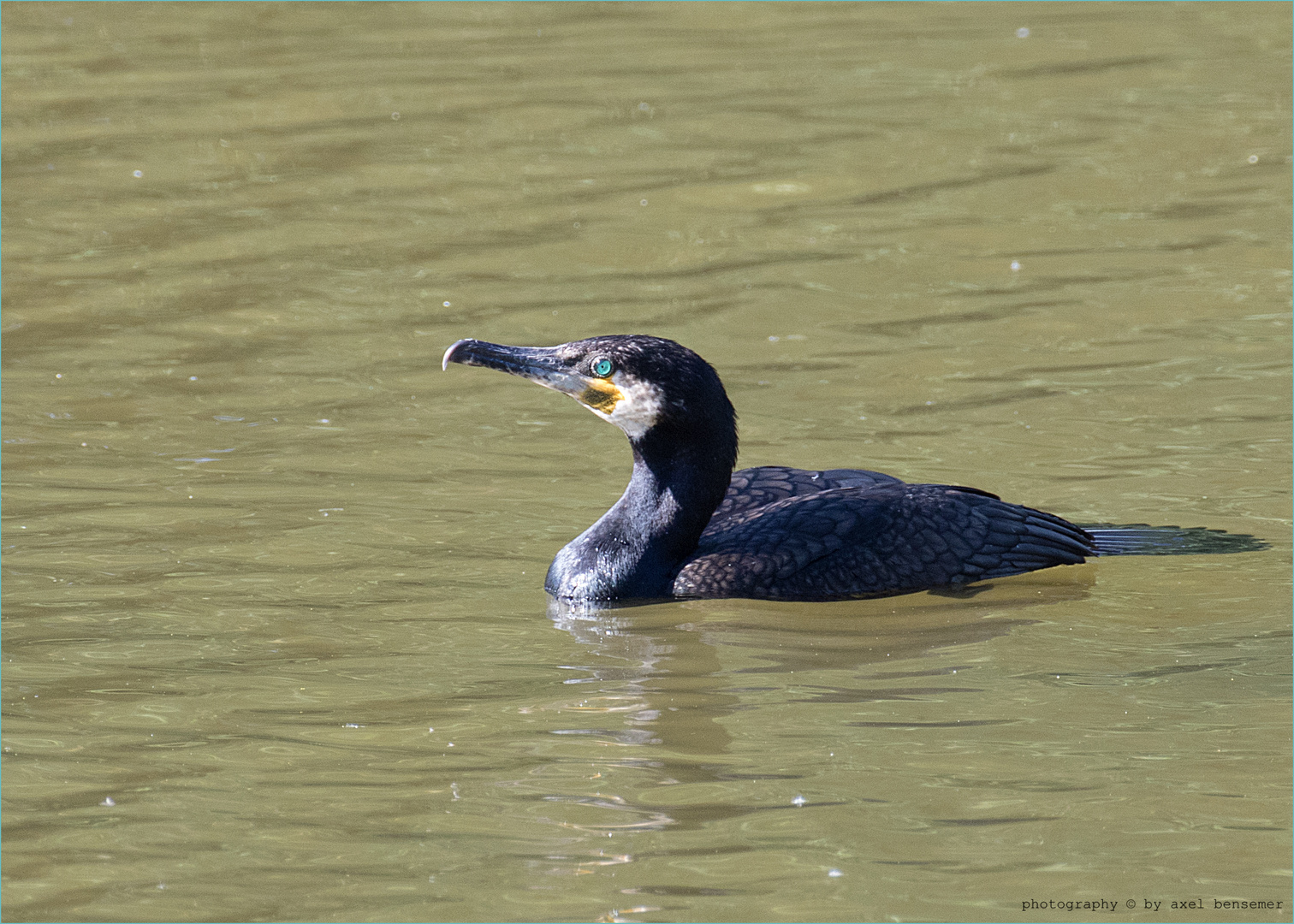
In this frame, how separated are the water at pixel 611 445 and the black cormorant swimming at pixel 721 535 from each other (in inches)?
5.5

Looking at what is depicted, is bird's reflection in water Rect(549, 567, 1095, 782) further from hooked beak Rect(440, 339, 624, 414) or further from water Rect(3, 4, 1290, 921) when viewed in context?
hooked beak Rect(440, 339, 624, 414)

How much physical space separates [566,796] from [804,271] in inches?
251

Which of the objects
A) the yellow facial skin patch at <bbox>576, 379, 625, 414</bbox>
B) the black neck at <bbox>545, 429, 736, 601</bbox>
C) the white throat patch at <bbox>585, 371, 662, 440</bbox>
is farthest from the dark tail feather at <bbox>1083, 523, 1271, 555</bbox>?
the yellow facial skin patch at <bbox>576, 379, 625, 414</bbox>

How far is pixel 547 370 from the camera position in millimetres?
7211

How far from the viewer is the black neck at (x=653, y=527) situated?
7.15m

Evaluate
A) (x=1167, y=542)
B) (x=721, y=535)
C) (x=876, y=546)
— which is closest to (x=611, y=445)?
(x=721, y=535)

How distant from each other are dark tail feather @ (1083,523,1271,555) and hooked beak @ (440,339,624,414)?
2063mm

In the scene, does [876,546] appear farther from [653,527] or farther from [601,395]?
[601,395]

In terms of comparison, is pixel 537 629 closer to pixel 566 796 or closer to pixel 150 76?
pixel 566 796

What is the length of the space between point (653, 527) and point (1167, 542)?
207 cm

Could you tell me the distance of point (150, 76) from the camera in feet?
51.5

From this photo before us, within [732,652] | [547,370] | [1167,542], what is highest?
[547,370]

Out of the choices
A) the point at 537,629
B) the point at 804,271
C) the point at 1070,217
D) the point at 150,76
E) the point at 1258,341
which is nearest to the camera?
the point at 537,629

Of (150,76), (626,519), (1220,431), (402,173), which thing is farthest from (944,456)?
(150,76)
